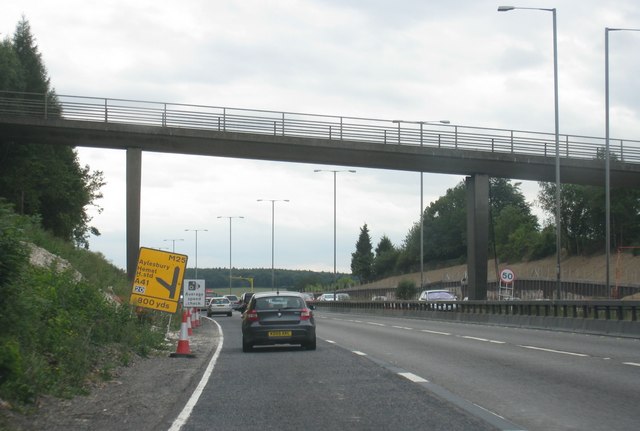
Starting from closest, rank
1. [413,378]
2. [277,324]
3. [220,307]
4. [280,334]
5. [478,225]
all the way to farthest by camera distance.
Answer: [413,378] < [280,334] < [277,324] < [478,225] < [220,307]

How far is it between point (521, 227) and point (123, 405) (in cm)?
13792

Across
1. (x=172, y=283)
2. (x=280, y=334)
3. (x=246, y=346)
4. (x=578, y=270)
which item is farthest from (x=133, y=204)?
(x=578, y=270)

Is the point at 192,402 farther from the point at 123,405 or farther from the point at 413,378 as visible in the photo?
the point at 413,378

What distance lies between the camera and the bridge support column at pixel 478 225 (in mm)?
48719

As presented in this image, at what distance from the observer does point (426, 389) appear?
13.4m

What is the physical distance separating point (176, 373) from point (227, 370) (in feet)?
3.13

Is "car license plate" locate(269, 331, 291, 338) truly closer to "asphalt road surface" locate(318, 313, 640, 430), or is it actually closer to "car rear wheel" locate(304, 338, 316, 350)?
"car rear wheel" locate(304, 338, 316, 350)

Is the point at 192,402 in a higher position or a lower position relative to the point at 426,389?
lower

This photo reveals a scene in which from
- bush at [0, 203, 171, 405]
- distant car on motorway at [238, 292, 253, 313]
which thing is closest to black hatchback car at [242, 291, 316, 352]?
bush at [0, 203, 171, 405]

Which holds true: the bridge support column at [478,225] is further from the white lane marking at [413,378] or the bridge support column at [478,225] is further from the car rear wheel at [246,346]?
the white lane marking at [413,378]

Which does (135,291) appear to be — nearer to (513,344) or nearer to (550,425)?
(513,344)

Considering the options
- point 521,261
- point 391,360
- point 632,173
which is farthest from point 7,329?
point 521,261

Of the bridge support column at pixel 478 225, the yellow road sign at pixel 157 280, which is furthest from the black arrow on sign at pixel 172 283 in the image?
the bridge support column at pixel 478 225

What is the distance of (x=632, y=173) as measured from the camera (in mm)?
49125
